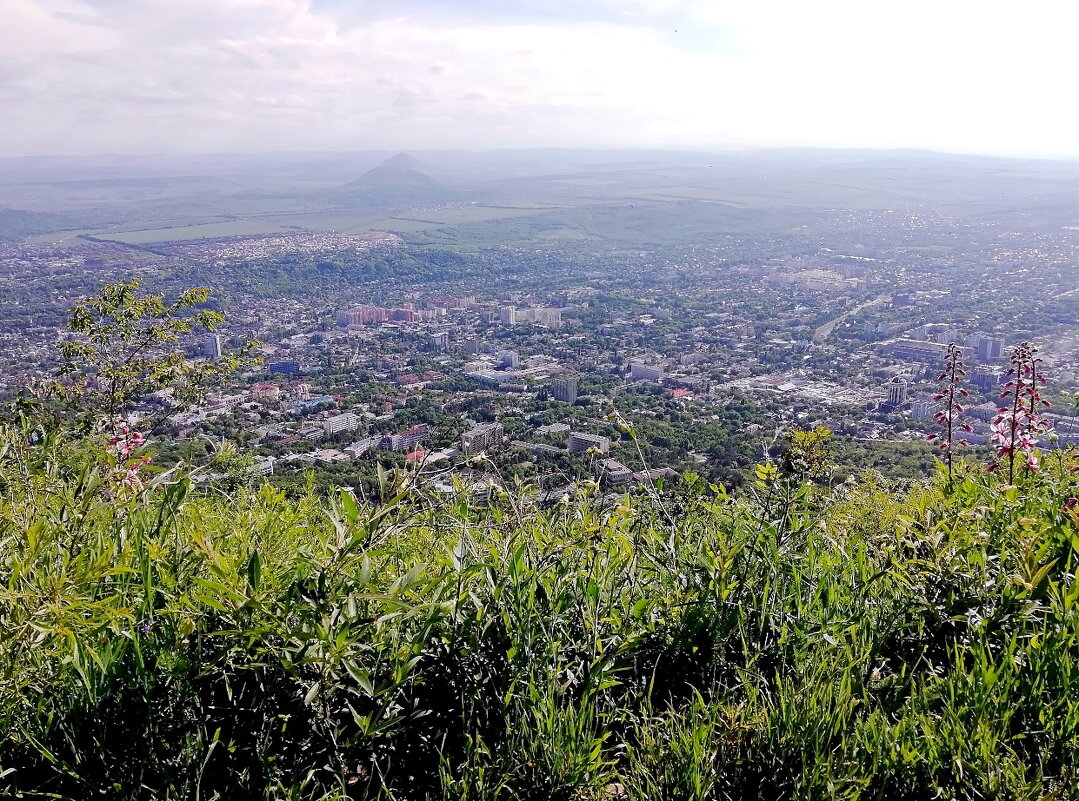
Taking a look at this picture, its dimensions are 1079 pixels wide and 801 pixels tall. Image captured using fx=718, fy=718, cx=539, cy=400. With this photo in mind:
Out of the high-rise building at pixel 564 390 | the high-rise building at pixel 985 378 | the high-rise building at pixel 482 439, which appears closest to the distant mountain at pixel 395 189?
the high-rise building at pixel 564 390

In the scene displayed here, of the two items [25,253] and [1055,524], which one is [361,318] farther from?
[1055,524]

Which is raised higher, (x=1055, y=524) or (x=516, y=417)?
(x=1055, y=524)

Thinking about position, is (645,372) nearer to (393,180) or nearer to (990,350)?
(990,350)

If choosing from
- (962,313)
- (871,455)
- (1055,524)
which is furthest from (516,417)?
(962,313)

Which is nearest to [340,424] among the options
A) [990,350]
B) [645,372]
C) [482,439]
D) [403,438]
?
[403,438]

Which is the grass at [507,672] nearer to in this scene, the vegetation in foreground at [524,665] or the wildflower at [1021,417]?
the vegetation in foreground at [524,665]
